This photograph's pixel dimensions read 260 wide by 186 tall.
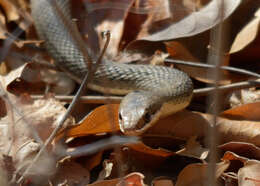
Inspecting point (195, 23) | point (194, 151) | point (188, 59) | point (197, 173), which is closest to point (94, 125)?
point (194, 151)

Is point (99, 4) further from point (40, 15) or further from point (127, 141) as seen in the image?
point (127, 141)

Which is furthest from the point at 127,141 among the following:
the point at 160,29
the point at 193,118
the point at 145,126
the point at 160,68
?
the point at 160,29

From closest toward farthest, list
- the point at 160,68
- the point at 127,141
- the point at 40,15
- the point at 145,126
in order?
the point at 127,141 < the point at 145,126 < the point at 160,68 < the point at 40,15

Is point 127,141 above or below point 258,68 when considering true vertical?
below

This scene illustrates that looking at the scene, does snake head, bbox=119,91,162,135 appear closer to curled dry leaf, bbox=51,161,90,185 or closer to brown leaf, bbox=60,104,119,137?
brown leaf, bbox=60,104,119,137

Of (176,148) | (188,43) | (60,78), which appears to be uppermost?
(188,43)

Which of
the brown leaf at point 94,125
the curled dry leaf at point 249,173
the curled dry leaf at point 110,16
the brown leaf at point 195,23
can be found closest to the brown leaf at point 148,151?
the brown leaf at point 94,125

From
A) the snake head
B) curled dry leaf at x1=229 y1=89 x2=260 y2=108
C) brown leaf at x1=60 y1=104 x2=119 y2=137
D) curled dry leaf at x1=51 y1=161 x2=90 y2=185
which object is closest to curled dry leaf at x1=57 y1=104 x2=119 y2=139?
brown leaf at x1=60 y1=104 x2=119 y2=137
